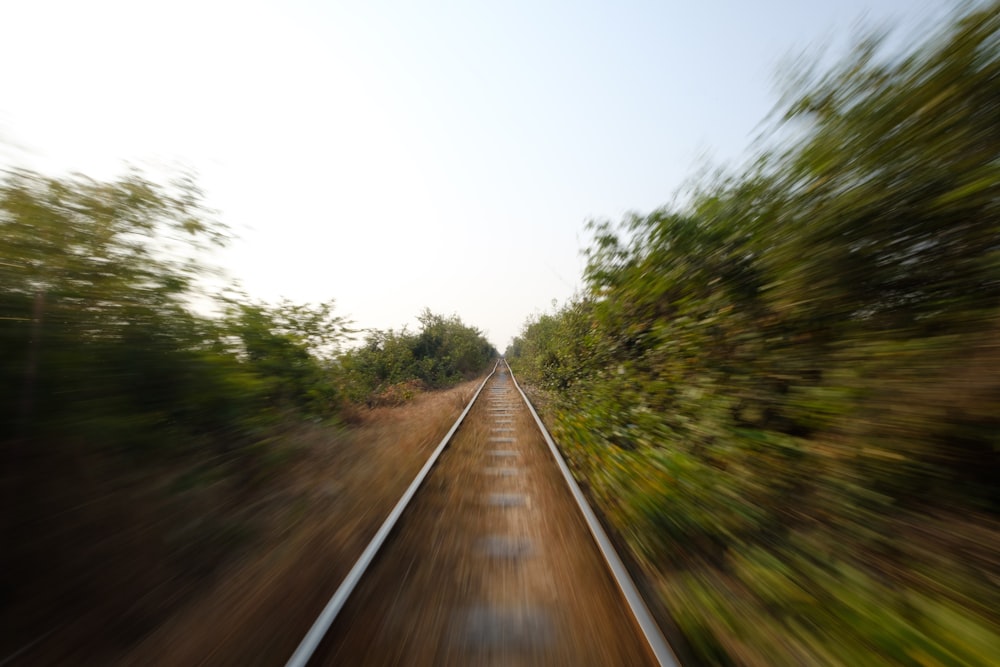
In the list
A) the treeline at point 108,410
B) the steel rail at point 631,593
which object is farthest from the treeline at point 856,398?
the treeline at point 108,410

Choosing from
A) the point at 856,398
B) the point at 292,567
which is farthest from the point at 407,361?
the point at 856,398

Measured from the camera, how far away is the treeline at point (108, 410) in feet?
8.21

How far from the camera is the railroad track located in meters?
2.13

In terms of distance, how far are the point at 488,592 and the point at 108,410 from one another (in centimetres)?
313

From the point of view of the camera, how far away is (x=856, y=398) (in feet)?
7.67

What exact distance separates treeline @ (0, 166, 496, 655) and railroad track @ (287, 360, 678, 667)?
1.42 meters

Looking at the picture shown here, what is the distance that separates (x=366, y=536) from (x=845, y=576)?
11.7ft

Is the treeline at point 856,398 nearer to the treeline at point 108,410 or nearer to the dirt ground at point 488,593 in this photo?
the dirt ground at point 488,593

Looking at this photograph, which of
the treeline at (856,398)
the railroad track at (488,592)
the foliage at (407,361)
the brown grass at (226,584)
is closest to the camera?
the treeline at (856,398)

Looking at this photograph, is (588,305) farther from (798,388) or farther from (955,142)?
(955,142)

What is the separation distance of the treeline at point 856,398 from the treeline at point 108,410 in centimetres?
381

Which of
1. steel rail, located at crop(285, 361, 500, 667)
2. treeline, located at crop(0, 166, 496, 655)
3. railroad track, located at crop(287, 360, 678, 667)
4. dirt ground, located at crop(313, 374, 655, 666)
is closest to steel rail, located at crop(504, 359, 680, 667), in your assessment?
railroad track, located at crop(287, 360, 678, 667)

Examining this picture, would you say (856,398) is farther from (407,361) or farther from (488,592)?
(407,361)

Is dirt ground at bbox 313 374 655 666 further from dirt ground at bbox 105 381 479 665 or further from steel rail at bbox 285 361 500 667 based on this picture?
dirt ground at bbox 105 381 479 665
